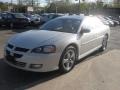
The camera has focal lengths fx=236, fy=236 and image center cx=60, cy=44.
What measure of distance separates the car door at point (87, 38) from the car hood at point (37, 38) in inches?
23.3

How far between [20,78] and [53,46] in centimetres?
→ 115

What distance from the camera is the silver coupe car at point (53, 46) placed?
5750 millimetres

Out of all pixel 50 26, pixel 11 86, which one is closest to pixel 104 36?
pixel 50 26

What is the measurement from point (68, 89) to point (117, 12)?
59634 mm

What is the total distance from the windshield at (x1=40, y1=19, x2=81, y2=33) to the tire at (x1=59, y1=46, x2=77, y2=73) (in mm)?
744

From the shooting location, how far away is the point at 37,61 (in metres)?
5.68

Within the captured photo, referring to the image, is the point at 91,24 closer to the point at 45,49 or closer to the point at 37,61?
the point at 45,49

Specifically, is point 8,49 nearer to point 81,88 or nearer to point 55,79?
point 55,79

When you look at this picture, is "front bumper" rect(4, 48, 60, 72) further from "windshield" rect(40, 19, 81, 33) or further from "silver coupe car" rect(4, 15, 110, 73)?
"windshield" rect(40, 19, 81, 33)

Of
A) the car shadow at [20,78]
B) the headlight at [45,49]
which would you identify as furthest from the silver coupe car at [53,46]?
the car shadow at [20,78]

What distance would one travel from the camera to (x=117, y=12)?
62.2 m

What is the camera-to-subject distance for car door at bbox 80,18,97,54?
7.17m

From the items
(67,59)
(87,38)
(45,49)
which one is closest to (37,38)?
(45,49)

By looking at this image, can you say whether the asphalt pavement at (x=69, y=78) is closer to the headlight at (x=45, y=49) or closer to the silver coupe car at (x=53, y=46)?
the silver coupe car at (x=53, y=46)
